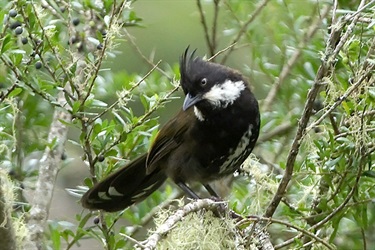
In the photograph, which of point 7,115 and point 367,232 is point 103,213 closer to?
point 7,115

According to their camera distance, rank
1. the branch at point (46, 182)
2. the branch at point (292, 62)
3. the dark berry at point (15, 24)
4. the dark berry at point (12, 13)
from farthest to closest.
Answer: the branch at point (292, 62)
the branch at point (46, 182)
the dark berry at point (15, 24)
the dark berry at point (12, 13)

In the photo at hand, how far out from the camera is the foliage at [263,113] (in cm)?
339

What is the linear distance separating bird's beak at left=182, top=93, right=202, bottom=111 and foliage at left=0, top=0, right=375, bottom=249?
3.7 inches

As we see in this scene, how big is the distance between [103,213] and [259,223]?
887mm

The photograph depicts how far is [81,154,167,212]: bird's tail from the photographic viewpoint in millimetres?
3959

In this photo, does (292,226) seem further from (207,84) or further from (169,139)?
(169,139)

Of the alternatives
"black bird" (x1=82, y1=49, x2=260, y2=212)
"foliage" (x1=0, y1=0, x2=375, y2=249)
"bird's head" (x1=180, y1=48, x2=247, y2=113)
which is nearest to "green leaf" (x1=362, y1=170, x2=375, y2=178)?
"foliage" (x1=0, y1=0, x2=375, y2=249)

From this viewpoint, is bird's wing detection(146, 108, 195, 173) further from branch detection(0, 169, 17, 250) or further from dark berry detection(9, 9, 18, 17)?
branch detection(0, 169, 17, 250)

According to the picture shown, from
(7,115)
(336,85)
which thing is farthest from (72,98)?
(336,85)

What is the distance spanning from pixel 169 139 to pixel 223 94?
37 centimetres

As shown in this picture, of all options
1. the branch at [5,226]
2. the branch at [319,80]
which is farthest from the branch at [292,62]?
the branch at [5,226]

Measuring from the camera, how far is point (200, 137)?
4.18m

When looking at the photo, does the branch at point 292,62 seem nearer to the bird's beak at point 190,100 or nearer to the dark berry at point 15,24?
the bird's beak at point 190,100

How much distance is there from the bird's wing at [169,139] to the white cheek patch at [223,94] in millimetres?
168
